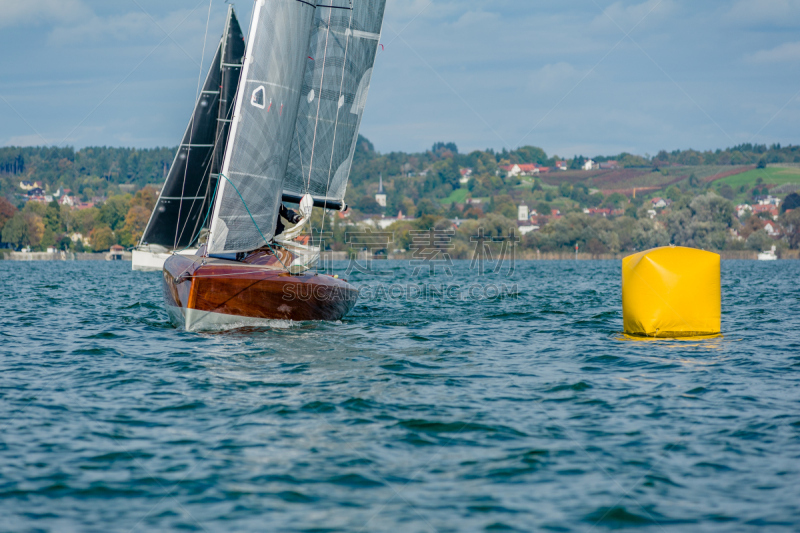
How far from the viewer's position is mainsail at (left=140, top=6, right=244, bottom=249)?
3359cm

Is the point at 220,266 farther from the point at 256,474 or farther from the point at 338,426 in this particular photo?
the point at 256,474

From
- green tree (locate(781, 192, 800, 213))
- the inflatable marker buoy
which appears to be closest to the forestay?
the inflatable marker buoy

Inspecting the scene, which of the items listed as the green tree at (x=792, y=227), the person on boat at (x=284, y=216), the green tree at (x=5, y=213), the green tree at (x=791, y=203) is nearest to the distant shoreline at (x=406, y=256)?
the green tree at (x=5, y=213)

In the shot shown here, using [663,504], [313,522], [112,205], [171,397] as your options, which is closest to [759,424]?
[663,504]

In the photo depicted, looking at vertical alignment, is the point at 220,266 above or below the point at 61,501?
above

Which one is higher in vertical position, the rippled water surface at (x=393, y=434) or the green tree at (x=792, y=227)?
the green tree at (x=792, y=227)

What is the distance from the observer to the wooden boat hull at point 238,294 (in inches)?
568

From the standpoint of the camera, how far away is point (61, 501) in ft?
20.8

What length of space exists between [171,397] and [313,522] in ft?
15.0

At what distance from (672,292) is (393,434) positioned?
26.2 feet

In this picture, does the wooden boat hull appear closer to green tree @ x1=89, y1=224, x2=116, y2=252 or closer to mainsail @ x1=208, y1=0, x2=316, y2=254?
mainsail @ x1=208, y1=0, x2=316, y2=254

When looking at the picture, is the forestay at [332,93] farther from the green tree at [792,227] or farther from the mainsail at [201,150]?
the green tree at [792,227]

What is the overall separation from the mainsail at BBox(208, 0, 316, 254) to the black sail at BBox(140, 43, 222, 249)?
59.3 feet

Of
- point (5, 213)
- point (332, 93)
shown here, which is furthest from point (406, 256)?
point (332, 93)
